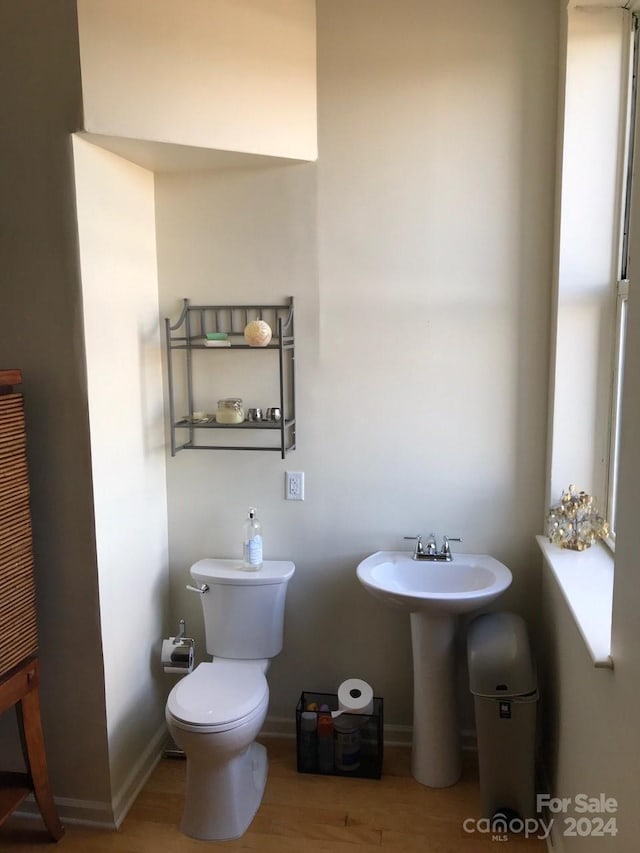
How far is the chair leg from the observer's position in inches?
82.6

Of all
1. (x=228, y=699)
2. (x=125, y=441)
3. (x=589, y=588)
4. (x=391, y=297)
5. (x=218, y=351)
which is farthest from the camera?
(x=218, y=351)

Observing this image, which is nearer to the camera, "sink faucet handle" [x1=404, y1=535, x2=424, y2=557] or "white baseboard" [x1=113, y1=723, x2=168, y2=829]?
"white baseboard" [x1=113, y1=723, x2=168, y2=829]

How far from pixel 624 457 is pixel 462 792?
5.28ft

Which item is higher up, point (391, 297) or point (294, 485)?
point (391, 297)

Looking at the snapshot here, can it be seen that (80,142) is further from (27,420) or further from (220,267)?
(27,420)

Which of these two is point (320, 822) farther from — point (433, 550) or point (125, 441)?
point (125, 441)

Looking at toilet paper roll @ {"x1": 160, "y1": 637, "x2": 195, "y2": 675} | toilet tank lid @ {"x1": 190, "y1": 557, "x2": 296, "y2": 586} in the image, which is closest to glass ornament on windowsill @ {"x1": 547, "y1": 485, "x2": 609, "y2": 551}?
toilet tank lid @ {"x1": 190, "y1": 557, "x2": 296, "y2": 586}

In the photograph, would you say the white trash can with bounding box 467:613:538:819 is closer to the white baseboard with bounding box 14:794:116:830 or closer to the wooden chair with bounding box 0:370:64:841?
the white baseboard with bounding box 14:794:116:830

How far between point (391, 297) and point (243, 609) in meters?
1.31

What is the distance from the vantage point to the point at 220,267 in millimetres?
2609

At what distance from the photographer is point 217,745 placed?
2.15m

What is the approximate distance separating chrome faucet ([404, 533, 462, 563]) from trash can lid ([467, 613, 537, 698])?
330mm

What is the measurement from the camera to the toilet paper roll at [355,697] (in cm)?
244

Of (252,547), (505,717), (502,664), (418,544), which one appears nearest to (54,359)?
(252,547)
